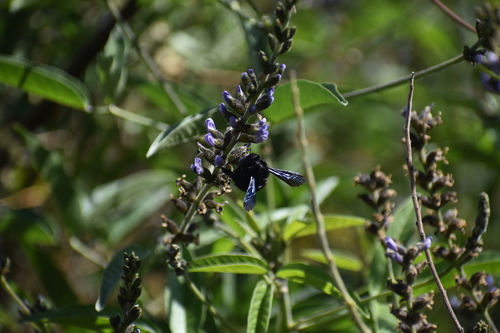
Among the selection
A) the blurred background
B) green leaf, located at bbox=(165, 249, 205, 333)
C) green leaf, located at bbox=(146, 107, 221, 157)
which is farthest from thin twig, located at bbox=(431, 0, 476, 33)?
green leaf, located at bbox=(165, 249, 205, 333)

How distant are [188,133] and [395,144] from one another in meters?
2.30

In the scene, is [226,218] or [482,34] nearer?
[482,34]

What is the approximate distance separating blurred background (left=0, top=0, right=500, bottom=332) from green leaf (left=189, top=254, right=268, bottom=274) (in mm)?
525

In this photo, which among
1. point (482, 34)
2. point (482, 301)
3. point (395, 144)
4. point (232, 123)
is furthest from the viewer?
point (395, 144)

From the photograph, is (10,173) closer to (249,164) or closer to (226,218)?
(226,218)

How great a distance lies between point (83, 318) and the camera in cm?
143

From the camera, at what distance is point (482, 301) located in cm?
136

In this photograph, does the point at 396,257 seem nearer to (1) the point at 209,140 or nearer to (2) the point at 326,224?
(2) the point at 326,224

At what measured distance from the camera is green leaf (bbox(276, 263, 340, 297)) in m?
1.39

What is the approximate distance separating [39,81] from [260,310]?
1.09 m

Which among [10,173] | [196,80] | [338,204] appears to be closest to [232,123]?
[338,204]

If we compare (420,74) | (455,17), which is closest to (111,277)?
(420,74)

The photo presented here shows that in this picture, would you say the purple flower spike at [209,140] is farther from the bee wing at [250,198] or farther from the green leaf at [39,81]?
the green leaf at [39,81]

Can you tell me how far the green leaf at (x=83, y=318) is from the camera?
1.38 m
